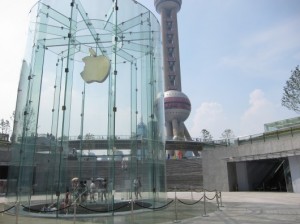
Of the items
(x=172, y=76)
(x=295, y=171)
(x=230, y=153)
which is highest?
(x=172, y=76)

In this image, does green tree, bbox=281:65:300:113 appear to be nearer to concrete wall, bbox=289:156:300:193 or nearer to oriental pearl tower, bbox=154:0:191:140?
concrete wall, bbox=289:156:300:193

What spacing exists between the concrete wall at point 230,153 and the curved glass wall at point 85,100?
14025 millimetres

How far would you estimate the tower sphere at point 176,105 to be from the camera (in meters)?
83.9

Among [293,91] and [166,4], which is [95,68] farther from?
[166,4]

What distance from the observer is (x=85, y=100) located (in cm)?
1461

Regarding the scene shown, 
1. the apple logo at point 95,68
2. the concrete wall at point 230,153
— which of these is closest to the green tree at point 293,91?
the concrete wall at point 230,153

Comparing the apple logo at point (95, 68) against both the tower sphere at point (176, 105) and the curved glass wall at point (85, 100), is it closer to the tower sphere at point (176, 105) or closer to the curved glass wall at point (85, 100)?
the curved glass wall at point (85, 100)

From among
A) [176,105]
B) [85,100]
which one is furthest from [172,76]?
[85,100]

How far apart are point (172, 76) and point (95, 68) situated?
88.9 meters

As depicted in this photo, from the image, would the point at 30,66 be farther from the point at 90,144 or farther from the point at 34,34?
the point at 90,144

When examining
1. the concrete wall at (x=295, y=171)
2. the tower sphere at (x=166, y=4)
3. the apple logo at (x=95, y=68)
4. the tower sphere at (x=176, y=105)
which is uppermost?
the tower sphere at (x=166, y=4)

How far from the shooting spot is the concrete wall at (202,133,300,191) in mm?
24263

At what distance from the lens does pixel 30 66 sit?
1443 centimetres

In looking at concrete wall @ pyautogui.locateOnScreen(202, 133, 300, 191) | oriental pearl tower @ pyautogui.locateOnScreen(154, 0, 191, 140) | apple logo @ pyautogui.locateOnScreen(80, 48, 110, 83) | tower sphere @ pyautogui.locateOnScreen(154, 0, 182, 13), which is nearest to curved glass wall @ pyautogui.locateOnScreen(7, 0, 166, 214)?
apple logo @ pyautogui.locateOnScreen(80, 48, 110, 83)
